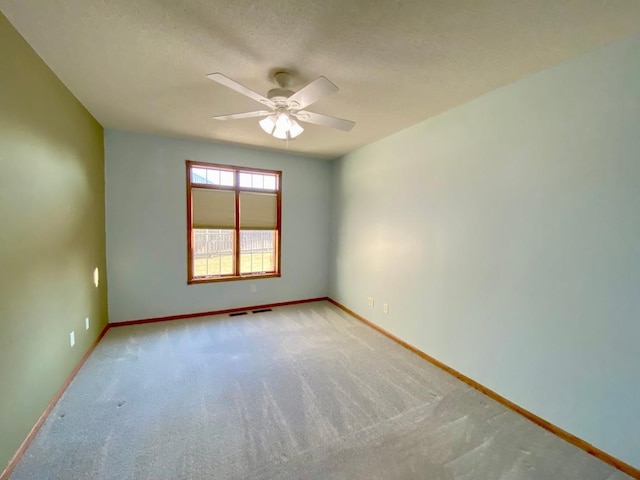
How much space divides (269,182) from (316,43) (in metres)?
2.83

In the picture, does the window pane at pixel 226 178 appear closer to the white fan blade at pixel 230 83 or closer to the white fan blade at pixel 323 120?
the white fan blade at pixel 323 120

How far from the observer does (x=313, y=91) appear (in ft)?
5.60

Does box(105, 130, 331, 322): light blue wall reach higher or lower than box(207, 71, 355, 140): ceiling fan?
lower

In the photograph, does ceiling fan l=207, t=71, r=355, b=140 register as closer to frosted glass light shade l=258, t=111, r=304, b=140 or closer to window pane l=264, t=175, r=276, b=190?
frosted glass light shade l=258, t=111, r=304, b=140

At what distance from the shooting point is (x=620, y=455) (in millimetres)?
1627

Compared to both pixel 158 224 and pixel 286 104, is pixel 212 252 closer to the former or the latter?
pixel 158 224

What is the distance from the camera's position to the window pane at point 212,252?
399 centimetres

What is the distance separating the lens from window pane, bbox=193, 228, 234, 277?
399 centimetres

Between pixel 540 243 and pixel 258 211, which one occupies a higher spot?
pixel 258 211

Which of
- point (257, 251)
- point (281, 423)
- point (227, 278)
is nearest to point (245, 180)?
point (257, 251)

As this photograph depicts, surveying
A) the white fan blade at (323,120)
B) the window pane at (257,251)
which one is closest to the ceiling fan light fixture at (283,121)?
the white fan blade at (323,120)

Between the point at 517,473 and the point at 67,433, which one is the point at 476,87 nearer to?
the point at 517,473

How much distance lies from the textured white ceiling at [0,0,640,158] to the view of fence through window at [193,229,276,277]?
6.51ft

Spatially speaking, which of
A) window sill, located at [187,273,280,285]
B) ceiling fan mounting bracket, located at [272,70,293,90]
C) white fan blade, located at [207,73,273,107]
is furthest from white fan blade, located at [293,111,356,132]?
window sill, located at [187,273,280,285]
